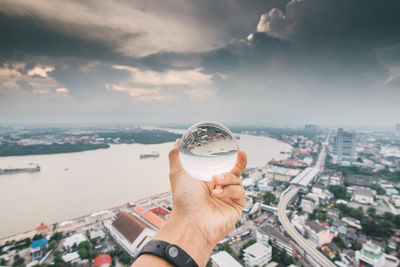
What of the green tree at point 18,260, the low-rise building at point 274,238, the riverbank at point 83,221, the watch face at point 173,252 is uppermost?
the watch face at point 173,252

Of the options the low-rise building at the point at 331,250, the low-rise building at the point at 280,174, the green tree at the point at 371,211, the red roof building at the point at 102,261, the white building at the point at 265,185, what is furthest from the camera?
the low-rise building at the point at 280,174

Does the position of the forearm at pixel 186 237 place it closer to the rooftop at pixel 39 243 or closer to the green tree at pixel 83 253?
the green tree at pixel 83 253

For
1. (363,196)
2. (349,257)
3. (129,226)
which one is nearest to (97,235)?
(129,226)

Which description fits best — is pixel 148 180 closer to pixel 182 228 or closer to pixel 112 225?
pixel 112 225

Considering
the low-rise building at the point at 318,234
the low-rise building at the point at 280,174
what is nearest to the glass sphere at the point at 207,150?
the low-rise building at the point at 318,234

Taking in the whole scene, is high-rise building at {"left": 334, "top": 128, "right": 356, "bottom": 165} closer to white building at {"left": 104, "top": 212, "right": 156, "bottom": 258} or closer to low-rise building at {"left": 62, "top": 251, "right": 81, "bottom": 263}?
white building at {"left": 104, "top": 212, "right": 156, "bottom": 258}

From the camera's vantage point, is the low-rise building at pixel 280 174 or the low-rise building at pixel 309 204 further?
the low-rise building at pixel 280 174

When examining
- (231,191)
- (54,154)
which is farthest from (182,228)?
(54,154)
